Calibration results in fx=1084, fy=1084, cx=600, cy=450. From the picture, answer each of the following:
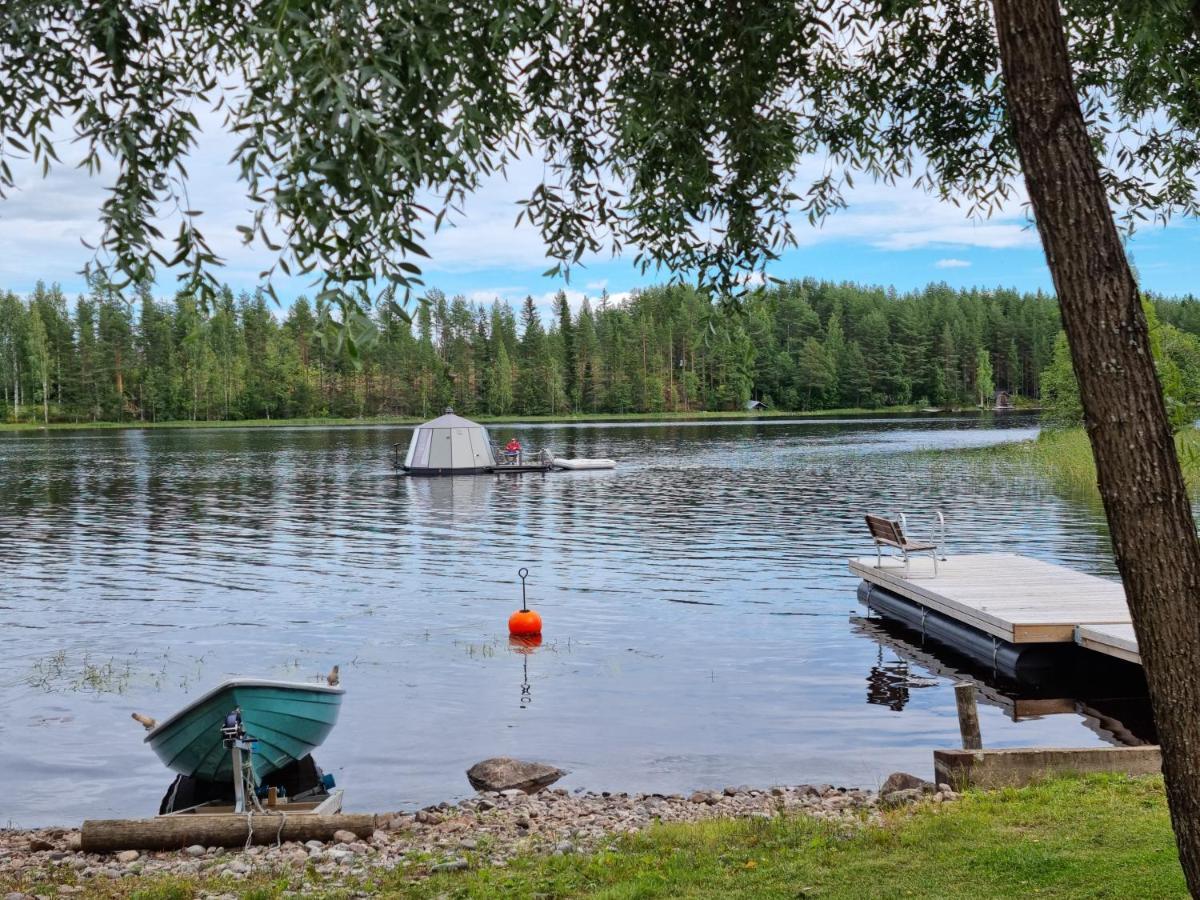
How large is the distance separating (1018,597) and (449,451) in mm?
46893

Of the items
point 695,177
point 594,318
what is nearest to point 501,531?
point 695,177

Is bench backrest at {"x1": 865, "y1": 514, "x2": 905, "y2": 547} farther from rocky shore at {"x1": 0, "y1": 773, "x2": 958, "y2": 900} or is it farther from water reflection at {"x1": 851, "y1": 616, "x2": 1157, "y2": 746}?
Result: rocky shore at {"x1": 0, "y1": 773, "x2": 958, "y2": 900}

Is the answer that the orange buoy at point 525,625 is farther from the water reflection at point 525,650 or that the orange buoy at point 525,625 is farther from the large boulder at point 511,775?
the large boulder at point 511,775

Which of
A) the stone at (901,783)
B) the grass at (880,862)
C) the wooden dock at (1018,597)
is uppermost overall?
the wooden dock at (1018,597)

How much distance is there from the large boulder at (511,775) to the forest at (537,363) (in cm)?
11974

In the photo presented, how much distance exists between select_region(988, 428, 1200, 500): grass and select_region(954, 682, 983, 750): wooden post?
28.1 meters

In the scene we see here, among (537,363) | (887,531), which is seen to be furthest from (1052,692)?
(537,363)

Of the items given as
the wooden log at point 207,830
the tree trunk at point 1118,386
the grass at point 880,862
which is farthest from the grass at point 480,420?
the tree trunk at point 1118,386

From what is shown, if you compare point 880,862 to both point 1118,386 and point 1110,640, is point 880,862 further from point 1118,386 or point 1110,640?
point 1110,640

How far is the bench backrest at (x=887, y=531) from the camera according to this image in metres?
21.4

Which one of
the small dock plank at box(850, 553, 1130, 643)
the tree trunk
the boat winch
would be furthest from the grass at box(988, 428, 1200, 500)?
the tree trunk

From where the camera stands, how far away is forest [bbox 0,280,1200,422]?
145750mm

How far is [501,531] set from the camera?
123 feet

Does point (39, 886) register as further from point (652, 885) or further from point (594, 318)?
point (594, 318)
